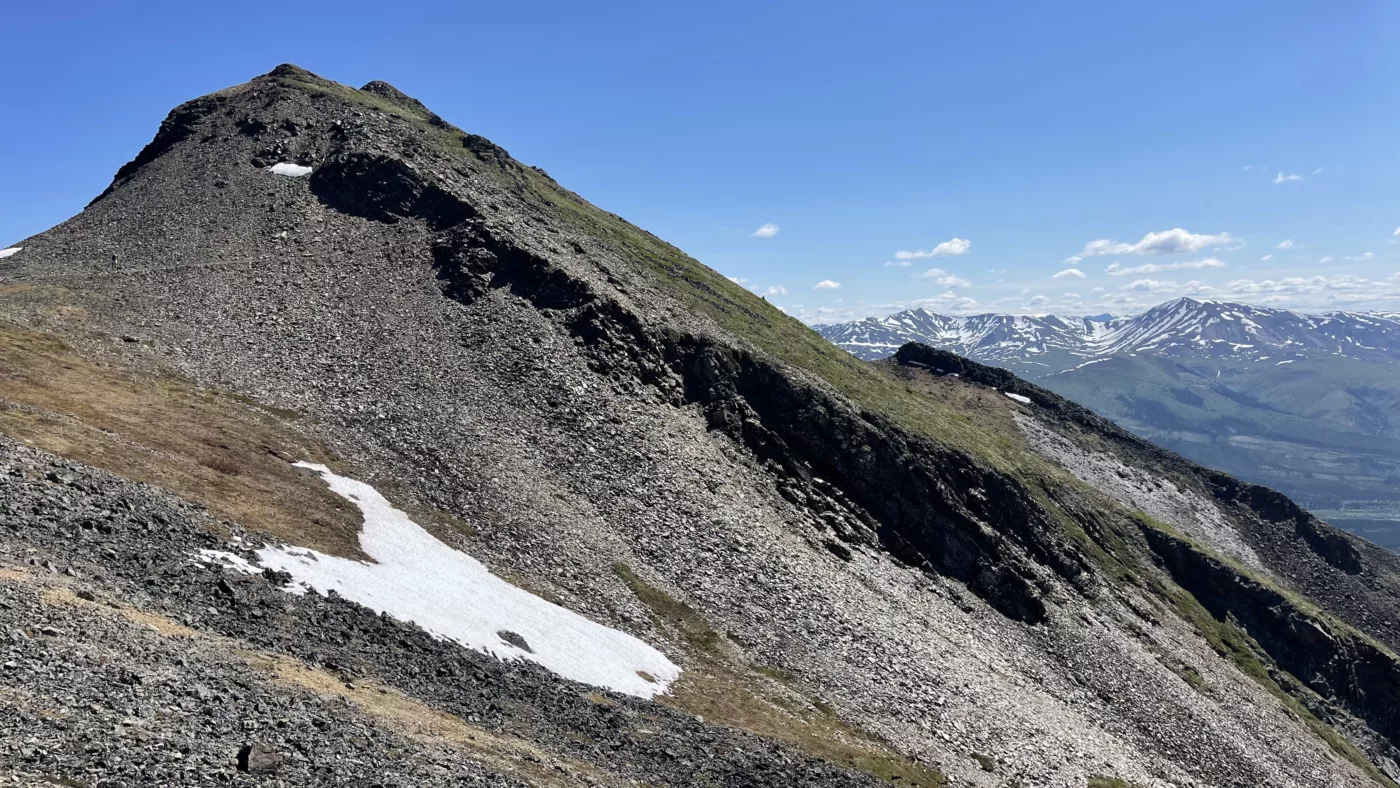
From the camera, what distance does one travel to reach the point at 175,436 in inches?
1751

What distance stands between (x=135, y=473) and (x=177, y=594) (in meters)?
13.1

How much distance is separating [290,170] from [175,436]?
5977cm

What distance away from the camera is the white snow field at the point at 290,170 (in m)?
92.6

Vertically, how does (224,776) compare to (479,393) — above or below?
below

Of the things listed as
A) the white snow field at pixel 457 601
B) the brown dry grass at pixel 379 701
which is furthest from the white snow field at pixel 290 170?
the brown dry grass at pixel 379 701

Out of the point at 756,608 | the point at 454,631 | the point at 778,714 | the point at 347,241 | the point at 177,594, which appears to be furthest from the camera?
the point at 347,241

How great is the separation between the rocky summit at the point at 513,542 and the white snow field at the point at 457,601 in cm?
28

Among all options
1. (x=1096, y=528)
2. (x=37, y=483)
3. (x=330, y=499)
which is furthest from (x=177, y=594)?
(x=1096, y=528)

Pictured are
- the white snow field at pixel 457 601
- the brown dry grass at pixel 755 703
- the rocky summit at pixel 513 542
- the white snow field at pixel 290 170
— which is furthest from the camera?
the white snow field at pixel 290 170

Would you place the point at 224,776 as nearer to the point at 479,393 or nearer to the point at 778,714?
the point at 778,714

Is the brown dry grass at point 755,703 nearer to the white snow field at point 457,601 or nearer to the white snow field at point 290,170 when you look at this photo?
the white snow field at point 457,601

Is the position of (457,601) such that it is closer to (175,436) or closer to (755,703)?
(755,703)

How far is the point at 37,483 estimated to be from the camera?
3092 centimetres

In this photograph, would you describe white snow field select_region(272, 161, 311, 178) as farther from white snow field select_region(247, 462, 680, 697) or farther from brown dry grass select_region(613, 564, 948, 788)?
brown dry grass select_region(613, 564, 948, 788)
